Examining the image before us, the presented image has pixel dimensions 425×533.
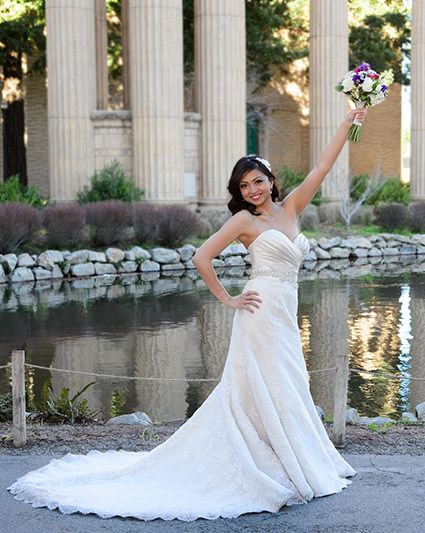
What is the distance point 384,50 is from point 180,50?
1423 cm

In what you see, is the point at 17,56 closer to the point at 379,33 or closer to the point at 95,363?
the point at 379,33

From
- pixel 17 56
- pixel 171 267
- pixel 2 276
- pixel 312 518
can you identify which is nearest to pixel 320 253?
pixel 171 267

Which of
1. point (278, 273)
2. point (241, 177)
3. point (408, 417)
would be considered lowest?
point (408, 417)

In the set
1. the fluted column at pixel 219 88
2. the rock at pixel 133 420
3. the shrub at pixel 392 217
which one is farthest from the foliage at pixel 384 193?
the rock at pixel 133 420

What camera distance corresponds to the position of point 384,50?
123ft

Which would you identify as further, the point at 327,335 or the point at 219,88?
the point at 219,88

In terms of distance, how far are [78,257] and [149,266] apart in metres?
1.89

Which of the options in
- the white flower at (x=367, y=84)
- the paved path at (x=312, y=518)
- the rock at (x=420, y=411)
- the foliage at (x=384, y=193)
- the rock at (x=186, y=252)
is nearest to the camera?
the paved path at (x=312, y=518)

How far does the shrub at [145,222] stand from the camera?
23.5m

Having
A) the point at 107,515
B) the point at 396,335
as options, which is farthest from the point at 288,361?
the point at 396,335

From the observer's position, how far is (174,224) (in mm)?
23719

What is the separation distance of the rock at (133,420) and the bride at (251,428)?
95.5 inches

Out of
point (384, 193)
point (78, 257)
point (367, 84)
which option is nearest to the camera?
point (367, 84)

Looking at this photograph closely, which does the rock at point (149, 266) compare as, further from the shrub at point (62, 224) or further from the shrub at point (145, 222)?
the shrub at point (62, 224)
